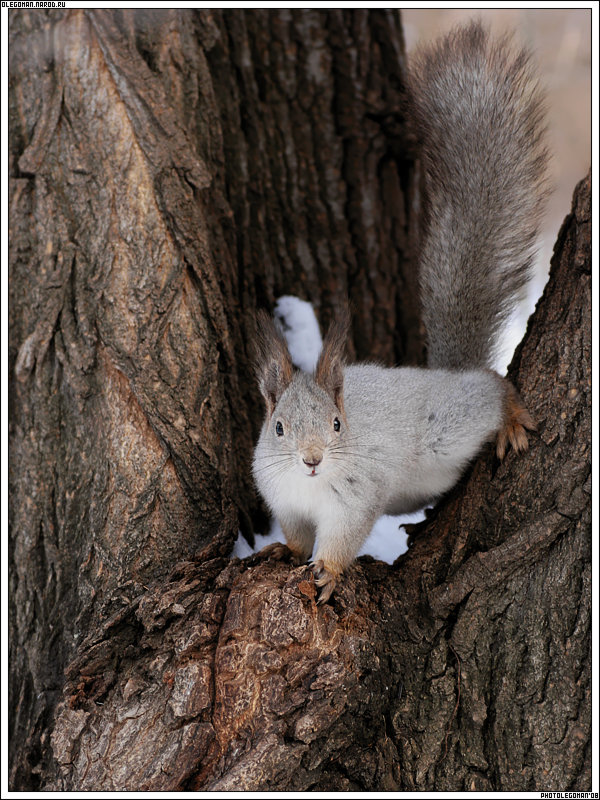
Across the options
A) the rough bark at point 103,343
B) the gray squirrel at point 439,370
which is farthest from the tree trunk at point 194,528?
the gray squirrel at point 439,370

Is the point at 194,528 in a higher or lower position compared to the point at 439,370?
lower

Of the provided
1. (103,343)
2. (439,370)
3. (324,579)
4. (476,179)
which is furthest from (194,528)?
(476,179)

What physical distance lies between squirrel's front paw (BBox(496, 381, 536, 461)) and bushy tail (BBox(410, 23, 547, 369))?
0.34m

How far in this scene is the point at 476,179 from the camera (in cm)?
191

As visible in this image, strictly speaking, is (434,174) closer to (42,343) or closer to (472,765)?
(42,343)

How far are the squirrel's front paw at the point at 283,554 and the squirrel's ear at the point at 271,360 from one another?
1.14ft

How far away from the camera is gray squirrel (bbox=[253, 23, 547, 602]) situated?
1.74m

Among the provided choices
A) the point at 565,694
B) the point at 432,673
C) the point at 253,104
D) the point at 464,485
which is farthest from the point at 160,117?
the point at 565,694

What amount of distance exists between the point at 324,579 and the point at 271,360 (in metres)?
0.57

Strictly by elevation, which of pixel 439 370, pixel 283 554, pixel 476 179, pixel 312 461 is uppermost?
pixel 476 179

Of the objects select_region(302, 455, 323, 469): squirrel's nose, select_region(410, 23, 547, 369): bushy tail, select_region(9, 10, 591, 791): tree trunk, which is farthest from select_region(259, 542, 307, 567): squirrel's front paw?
select_region(410, 23, 547, 369): bushy tail

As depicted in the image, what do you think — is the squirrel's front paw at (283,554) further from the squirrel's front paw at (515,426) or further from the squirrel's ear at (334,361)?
the squirrel's front paw at (515,426)

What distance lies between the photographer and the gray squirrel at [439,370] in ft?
5.71

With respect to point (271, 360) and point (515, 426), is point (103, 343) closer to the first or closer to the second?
point (271, 360)
